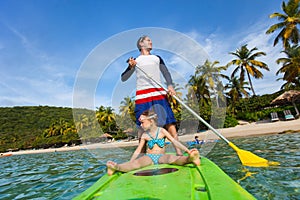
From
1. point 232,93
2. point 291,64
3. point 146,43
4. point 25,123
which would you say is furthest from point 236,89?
point 25,123

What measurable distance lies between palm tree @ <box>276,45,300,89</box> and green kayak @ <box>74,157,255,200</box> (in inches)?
979

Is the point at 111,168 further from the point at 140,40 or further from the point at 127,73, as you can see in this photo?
the point at 140,40

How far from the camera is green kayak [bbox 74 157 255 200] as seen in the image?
166 cm

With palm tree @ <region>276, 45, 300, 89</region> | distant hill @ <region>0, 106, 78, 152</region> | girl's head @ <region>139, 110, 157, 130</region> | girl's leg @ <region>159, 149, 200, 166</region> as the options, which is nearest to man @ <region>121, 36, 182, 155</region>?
girl's head @ <region>139, 110, 157, 130</region>

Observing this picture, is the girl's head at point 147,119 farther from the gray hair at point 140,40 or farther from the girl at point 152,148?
the gray hair at point 140,40

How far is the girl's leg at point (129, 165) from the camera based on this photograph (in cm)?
273

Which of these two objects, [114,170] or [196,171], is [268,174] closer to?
[196,171]

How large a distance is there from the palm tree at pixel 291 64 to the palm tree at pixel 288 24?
1312 mm

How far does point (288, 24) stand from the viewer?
2391cm

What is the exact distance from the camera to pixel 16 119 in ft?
248

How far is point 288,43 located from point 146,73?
85.6 feet

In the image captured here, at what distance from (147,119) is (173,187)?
59.4 inches

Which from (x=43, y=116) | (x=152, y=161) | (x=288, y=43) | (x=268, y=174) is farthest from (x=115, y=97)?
(x=43, y=116)

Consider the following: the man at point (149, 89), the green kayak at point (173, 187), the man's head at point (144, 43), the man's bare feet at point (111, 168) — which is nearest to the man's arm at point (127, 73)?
the man at point (149, 89)
